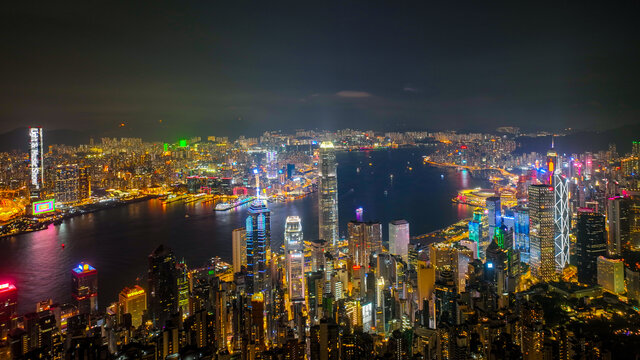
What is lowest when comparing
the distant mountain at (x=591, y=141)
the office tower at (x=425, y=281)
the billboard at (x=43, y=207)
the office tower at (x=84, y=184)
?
the office tower at (x=425, y=281)

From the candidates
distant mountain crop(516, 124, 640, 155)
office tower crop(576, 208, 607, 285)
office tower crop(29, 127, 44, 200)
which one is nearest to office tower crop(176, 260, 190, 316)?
office tower crop(576, 208, 607, 285)

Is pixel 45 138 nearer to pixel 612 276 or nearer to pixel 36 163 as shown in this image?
pixel 36 163

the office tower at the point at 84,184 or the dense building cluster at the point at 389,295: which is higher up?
the office tower at the point at 84,184

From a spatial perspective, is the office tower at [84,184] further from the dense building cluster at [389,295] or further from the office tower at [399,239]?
the office tower at [399,239]

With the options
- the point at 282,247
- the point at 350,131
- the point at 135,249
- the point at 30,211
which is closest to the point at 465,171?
the point at 350,131

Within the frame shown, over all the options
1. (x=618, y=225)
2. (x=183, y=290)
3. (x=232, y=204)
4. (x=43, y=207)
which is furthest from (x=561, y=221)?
(x=43, y=207)

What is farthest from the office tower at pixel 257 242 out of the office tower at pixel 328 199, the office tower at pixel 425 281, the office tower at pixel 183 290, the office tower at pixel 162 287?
the office tower at pixel 425 281

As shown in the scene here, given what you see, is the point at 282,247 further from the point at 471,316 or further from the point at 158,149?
the point at 158,149

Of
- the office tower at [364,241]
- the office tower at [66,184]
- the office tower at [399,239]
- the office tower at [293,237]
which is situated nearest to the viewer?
the office tower at [293,237]
